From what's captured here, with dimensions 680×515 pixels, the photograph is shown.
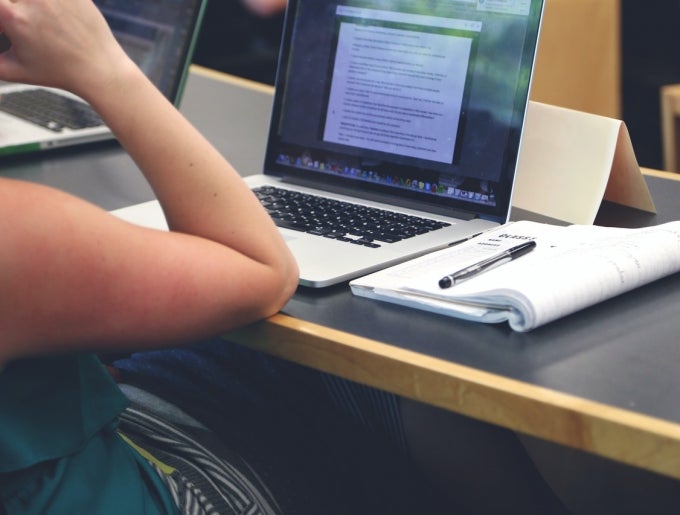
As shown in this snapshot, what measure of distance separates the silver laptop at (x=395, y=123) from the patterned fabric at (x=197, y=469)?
0.21 metres

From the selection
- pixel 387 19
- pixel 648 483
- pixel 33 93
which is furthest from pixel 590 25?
Answer: pixel 648 483

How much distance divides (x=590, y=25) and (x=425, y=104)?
0.97m

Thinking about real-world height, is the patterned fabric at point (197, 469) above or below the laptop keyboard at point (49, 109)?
below

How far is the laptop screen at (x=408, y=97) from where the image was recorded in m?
1.16

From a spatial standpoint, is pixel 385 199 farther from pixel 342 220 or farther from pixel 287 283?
pixel 287 283

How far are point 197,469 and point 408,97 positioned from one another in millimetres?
526

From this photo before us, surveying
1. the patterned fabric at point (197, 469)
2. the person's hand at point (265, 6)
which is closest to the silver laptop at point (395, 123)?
the patterned fabric at point (197, 469)

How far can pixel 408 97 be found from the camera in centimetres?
123

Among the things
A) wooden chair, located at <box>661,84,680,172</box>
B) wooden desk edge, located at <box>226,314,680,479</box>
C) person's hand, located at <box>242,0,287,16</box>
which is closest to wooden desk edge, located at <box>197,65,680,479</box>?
wooden desk edge, located at <box>226,314,680,479</box>

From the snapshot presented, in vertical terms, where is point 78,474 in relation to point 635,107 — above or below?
below

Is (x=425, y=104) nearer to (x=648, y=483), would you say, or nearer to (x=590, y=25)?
(x=648, y=483)

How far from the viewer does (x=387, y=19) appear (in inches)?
49.1

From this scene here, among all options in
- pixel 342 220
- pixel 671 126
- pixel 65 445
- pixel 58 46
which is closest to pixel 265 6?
pixel 671 126

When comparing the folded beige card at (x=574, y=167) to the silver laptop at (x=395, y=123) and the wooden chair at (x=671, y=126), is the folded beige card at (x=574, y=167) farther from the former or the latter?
the wooden chair at (x=671, y=126)
